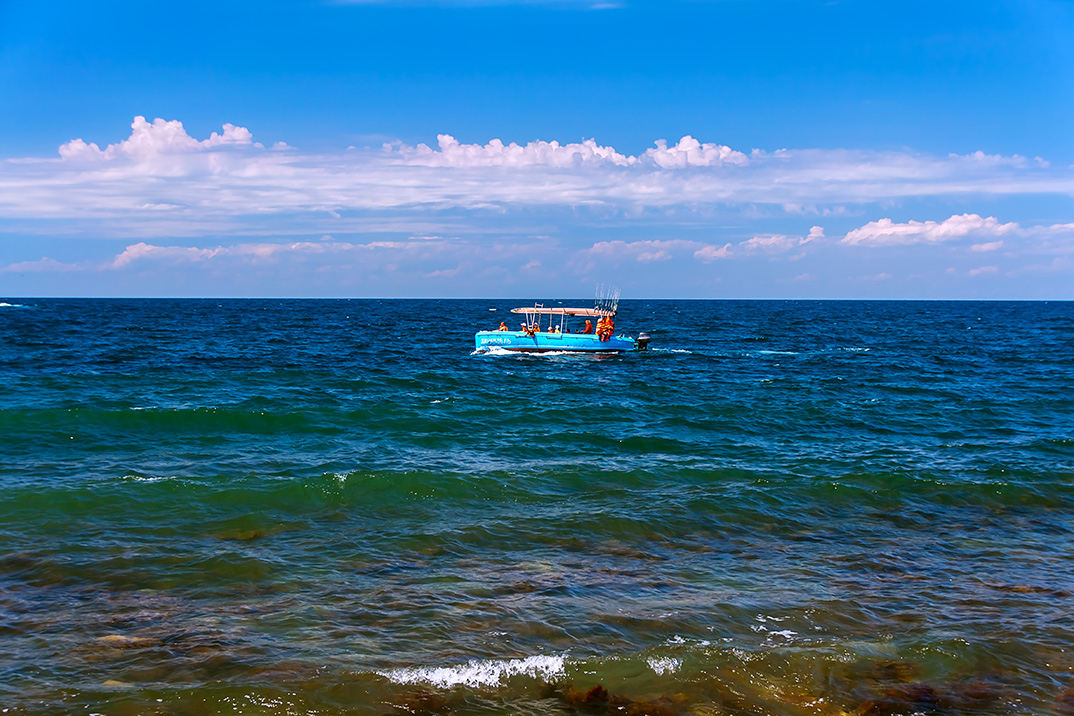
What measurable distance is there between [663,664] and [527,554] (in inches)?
167

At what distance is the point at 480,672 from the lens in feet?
27.9

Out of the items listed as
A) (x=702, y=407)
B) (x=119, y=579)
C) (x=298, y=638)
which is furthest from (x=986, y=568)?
(x=702, y=407)

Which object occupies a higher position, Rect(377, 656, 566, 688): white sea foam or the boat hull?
the boat hull

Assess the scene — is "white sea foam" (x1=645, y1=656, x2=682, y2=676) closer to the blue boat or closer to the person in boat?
the blue boat

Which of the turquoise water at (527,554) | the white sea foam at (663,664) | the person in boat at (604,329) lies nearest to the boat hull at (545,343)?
the person in boat at (604,329)

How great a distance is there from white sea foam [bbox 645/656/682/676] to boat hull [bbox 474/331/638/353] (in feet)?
131

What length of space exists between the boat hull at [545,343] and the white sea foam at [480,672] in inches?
1569

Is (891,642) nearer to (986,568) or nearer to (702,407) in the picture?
(986,568)

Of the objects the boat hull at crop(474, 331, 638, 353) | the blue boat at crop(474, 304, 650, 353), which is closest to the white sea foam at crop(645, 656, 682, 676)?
the blue boat at crop(474, 304, 650, 353)

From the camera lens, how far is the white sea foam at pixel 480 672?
8328 mm

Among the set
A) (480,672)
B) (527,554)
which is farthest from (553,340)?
(480,672)

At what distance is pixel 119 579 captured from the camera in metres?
11.2

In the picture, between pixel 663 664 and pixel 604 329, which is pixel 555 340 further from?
pixel 663 664

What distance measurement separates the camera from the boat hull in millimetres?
48531
